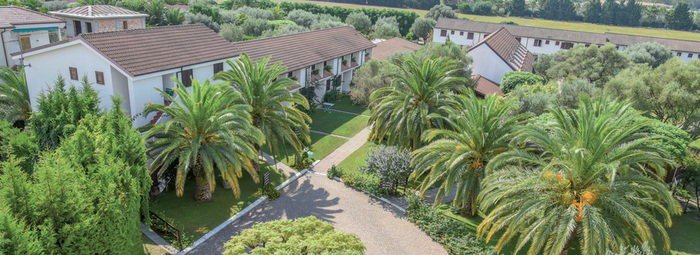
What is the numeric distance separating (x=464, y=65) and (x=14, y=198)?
132 feet

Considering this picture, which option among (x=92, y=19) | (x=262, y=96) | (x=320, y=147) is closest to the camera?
(x=262, y=96)

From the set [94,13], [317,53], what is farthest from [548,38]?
[94,13]

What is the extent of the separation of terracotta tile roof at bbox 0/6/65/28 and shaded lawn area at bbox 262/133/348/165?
876 inches

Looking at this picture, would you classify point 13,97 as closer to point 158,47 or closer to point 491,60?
point 158,47

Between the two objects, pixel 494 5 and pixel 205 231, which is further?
pixel 494 5

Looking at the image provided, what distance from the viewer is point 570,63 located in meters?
50.4

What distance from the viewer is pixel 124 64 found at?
82.5 feet

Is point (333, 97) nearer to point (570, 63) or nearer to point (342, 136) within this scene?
point (342, 136)

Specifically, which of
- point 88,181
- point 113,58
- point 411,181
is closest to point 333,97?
point 411,181

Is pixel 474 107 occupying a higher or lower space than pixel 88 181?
higher

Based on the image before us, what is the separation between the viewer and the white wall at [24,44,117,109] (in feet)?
84.6

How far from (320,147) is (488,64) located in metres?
27.6

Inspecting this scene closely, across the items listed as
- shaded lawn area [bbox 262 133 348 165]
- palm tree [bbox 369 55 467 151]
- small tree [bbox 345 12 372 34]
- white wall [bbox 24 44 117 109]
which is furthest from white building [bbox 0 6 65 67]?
small tree [bbox 345 12 372 34]

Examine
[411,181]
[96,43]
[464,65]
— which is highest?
[96,43]
